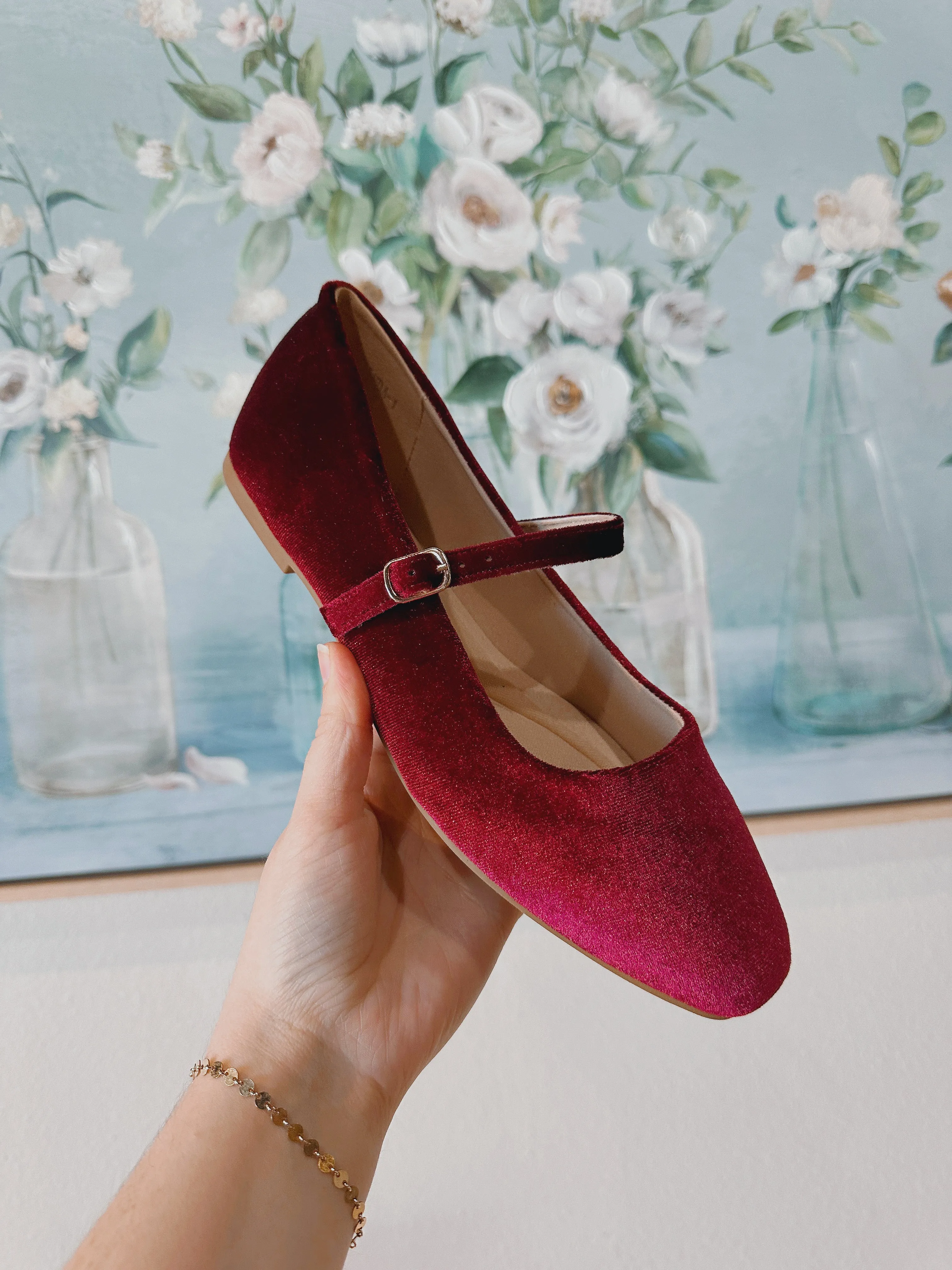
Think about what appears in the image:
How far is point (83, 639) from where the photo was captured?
3.88 ft

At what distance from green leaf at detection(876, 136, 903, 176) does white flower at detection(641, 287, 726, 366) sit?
298mm

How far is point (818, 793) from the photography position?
4.35ft

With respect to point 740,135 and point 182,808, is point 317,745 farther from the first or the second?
point 740,135

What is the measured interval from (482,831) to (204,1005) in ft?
1.97

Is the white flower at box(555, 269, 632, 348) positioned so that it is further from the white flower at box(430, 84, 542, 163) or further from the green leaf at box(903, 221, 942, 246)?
the green leaf at box(903, 221, 942, 246)

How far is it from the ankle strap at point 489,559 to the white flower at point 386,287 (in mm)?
594

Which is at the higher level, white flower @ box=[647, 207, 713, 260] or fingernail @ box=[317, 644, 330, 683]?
white flower @ box=[647, 207, 713, 260]

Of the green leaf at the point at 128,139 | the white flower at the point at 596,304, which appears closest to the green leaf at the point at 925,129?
the white flower at the point at 596,304

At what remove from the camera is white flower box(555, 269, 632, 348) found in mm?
1152

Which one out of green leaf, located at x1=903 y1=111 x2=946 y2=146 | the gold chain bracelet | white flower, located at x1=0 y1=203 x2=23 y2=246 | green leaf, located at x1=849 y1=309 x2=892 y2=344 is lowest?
the gold chain bracelet

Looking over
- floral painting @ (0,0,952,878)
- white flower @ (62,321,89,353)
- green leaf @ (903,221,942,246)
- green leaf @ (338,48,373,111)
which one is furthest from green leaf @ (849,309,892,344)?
white flower @ (62,321,89,353)

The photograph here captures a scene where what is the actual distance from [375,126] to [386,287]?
19 cm

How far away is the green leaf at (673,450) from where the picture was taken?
121 cm

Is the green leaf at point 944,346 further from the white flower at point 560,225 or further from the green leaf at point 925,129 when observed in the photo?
the white flower at point 560,225
